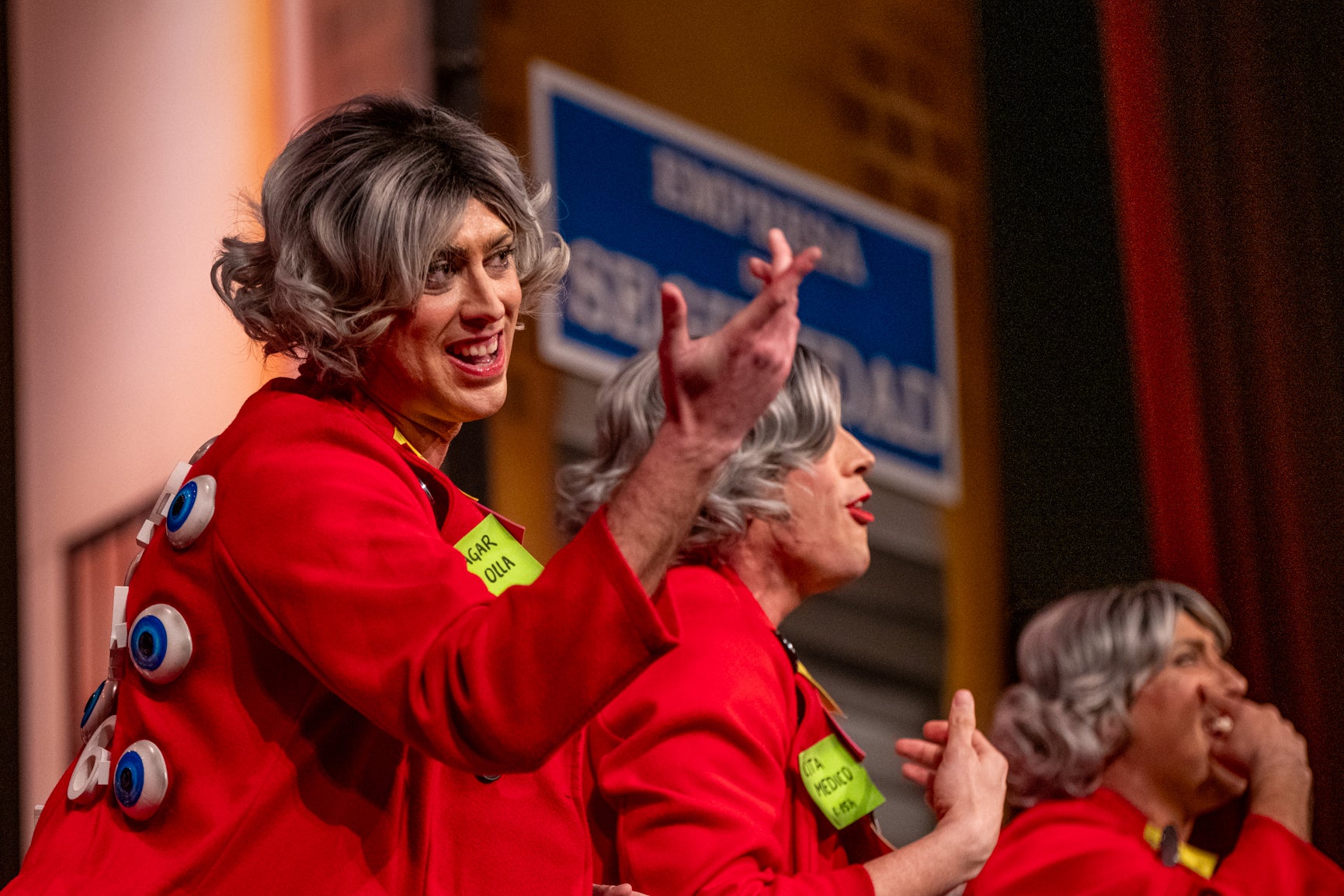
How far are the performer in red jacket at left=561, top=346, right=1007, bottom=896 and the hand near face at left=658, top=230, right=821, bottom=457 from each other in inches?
32.3

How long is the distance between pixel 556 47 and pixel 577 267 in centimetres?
55

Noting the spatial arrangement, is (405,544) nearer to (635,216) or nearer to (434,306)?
(434,306)

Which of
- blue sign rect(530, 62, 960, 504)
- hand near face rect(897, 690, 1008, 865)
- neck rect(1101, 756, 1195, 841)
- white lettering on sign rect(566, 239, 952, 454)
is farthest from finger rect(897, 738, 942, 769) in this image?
blue sign rect(530, 62, 960, 504)

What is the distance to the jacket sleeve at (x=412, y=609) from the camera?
3.68ft

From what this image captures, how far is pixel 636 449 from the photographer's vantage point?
2.29 meters

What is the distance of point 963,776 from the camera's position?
2.03m

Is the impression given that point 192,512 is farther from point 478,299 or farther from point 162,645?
point 478,299

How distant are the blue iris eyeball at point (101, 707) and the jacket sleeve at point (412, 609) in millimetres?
220

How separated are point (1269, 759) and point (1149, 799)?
0.81 feet

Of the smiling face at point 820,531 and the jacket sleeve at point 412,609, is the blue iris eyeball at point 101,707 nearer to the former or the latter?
the jacket sleeve at point 412,609

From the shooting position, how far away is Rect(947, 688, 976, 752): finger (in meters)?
2.07

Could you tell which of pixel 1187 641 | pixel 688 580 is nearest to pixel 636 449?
pixel 688 580

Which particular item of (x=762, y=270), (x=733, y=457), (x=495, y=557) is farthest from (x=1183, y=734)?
(x=762, y=270)

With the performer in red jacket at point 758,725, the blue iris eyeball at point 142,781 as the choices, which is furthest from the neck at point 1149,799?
the blue iris eyeball at point 142,781
